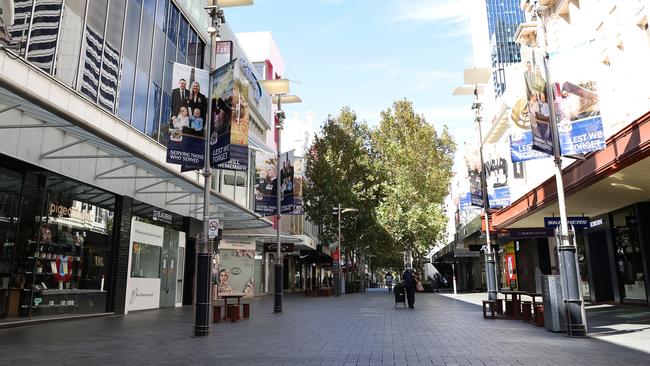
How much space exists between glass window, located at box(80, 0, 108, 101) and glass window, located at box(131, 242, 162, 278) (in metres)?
6.13

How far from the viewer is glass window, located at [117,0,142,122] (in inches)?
651

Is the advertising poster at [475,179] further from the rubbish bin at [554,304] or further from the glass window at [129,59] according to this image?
the glass window at [129,59]

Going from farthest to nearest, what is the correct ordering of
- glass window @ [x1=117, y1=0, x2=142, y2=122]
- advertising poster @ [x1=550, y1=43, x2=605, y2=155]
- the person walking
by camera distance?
the person walking < glass window @ [x1=117, y1=0, x2=142, y2=122] < advertising poster @ [x1=550, y1=43, x2=605, y2=155]

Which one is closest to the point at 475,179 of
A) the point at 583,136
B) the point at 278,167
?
the point at 278,167

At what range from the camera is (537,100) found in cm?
1167

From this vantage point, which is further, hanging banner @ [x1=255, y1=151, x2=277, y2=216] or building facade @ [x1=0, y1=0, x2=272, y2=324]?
hanging banner @ [x1=255, y1=151, x2=277, y2=216]

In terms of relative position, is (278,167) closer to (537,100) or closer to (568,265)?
(537,100)

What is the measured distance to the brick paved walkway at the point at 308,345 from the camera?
762 centimetres

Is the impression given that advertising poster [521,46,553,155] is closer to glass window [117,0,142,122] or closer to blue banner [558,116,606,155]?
blue banner [558,116,606,155]

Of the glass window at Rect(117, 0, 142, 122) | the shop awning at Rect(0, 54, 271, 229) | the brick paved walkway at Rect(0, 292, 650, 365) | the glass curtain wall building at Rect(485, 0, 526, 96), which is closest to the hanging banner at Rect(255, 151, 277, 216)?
the shop awning at Rect(0, 54, 271, 229)

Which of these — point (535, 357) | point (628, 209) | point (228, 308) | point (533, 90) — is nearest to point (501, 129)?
point (628, 209)

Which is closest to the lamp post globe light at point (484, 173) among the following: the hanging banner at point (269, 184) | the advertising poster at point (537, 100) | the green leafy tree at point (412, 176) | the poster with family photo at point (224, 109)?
the hanging banner at point (269, 184)

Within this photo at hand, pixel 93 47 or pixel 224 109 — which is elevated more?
pixel 93 47

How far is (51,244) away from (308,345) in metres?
8.55
